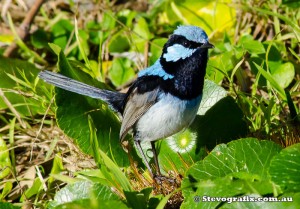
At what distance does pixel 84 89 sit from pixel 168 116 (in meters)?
0.56

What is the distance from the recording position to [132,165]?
3514 millimetres

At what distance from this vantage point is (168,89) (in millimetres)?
3445

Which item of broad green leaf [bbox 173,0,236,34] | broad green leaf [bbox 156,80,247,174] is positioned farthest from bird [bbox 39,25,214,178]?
broad green leaf [bbox 173,0,236,34]

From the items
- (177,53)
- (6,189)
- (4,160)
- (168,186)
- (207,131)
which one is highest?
(177,53)

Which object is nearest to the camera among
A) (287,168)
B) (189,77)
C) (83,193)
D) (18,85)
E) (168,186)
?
(287,168)

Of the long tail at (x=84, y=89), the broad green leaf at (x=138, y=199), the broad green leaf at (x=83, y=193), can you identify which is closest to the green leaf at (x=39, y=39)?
the long tail at (x=84, y=89)

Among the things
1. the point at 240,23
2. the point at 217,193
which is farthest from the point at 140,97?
the point at 240,23

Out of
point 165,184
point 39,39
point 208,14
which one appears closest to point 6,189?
point 165,184

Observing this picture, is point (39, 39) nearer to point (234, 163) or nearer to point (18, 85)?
point (18, 85)

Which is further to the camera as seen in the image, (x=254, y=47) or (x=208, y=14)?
(x=208, y=14)

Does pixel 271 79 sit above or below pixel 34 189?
above

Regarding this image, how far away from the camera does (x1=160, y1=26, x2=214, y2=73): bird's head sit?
11.1 feet

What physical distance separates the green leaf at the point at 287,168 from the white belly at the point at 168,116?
738mm

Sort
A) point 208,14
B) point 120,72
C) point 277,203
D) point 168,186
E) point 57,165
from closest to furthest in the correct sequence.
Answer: point 277,203, point 168,186, point 57,165, point 120,72, point 208,14
